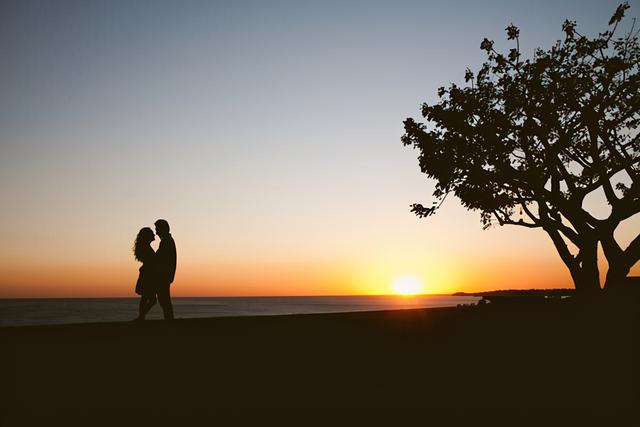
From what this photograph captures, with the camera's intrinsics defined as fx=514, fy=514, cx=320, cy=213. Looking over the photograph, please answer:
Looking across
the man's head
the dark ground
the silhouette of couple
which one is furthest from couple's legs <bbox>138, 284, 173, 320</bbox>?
the man's head

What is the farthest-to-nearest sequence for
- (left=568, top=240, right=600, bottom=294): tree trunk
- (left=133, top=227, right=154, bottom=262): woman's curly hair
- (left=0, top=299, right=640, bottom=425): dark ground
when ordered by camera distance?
(left=568, top=240, right=600, bottom=294): tree trunk < (left=133, top=227, right=154, bottom=262): woman's curly hair < (left=0, top=299, right=640, bottom=425): dark ground

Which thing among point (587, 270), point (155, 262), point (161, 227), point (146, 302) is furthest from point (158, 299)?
point (587, 270)

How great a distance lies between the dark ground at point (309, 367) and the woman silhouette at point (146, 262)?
2.42ft

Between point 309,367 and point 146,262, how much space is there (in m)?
5.12

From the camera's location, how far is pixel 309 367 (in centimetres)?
729

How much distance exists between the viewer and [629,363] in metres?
7.86

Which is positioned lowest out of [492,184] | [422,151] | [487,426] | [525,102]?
[487,426]

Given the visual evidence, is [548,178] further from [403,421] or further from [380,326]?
[403,421]

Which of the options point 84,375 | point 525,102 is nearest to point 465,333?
point 84,375

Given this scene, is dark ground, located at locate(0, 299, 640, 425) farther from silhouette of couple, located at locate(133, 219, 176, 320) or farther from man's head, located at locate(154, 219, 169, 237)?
man's head, located at locate(154, 219, 169, 237)

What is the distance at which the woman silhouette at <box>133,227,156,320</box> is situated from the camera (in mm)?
10805

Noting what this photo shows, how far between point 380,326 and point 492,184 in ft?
38.7

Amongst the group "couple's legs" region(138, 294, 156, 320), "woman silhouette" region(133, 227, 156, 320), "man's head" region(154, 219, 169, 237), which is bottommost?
"couple's legs" region(138, 294, 156, 320)

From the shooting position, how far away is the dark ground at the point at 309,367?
5.65 m
